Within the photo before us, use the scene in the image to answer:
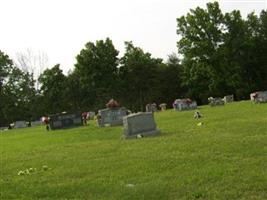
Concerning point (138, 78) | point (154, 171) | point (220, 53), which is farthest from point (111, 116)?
point (138, 78)

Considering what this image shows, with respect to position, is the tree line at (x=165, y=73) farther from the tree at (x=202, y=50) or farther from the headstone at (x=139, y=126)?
the headstone at (x=139, y=126)

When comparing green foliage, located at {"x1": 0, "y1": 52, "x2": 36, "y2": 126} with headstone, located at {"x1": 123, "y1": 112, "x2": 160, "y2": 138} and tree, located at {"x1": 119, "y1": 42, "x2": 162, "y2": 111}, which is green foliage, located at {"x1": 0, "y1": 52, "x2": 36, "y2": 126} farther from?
headstone, located at {"x1": 123, "y1": 112, "x2": 160, "y2": 138}

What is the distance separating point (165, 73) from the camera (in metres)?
75.8

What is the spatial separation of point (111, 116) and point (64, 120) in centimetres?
708

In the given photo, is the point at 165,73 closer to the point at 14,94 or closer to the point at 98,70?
the point at 98,70

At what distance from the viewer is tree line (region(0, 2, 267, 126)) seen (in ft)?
222

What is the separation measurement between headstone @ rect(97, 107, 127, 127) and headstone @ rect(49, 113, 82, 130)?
616 cm

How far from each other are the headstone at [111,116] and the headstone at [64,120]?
616 centimetres

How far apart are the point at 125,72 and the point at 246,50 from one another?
1526 centimetres

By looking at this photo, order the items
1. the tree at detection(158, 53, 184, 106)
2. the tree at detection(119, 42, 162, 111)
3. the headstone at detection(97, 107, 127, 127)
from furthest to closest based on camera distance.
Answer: the tree at detection(158, 53, 184, 106)
the tree at detection(119, 42, 162, 111)
the headstone at detection(97, 107, 127, 127)

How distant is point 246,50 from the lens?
2717 inches

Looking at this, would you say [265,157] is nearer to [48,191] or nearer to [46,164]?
[48,191]

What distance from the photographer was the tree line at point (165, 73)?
2667 inches

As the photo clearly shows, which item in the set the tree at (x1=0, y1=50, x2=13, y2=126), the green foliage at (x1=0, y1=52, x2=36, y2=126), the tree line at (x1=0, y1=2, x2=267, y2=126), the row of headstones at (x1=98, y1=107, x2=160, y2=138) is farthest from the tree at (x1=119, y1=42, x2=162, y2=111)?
the row of headstones at (x1=98, y1=107, x2=160, y2=138)
